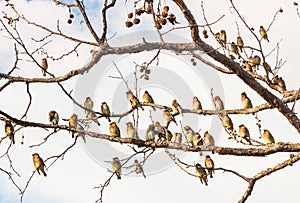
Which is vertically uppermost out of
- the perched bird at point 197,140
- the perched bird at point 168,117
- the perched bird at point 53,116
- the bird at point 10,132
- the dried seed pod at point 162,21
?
the perched bird at point 53,116

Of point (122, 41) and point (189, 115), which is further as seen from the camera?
point (189, 115)

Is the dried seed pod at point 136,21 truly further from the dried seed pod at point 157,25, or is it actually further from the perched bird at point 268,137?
the perched bird at point 268,137

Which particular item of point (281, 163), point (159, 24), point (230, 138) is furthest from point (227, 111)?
point (159, 24)

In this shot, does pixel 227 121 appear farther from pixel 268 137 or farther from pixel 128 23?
pixel 128 23

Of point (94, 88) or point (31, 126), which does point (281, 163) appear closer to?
point (31, 126)

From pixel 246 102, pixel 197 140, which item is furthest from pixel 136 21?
pixel 246 102

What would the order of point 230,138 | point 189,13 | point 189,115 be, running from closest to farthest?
point 189,13
point 230,138
point 189,115

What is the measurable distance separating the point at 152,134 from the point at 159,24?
1765 millimetres

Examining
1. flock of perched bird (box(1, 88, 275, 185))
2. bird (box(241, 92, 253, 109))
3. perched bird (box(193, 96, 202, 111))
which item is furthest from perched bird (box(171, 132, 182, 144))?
bird (box(241, 92, 253, 109))

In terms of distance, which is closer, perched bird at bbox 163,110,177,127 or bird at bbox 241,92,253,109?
perched bird at bbox 163,110,177,127

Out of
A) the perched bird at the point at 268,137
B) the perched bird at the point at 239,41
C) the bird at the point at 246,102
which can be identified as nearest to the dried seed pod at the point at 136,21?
the perched bird at the point at 239,41

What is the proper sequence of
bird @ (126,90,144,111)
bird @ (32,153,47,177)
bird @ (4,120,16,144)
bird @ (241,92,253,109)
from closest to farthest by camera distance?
bird @ (126,90,144,111)
bird @ (4,120,16,144)
bird @ (32,153,47,177)
bird @ (241,92,253,109)

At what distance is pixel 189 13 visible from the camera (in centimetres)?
420

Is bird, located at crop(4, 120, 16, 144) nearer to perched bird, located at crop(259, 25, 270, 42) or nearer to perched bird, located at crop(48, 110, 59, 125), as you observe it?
perched bird, located at crop(48, 110, 59, 125)
